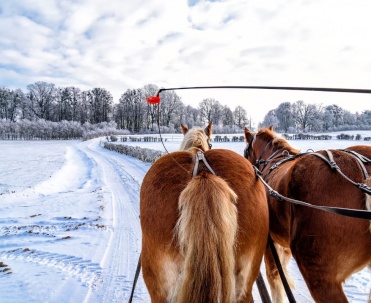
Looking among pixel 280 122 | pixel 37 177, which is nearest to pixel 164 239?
pixel 37 177

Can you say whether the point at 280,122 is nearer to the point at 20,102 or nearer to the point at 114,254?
the point at 20,102

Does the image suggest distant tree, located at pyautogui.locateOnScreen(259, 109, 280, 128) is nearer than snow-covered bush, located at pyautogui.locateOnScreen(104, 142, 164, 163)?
No

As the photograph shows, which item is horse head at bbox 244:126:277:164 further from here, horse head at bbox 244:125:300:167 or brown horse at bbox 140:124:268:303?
brown horse at bbox 140:124:268:303

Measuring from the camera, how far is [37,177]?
13.3 metres

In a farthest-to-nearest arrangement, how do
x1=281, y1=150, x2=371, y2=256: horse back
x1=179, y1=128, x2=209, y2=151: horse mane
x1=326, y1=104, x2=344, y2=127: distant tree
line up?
x1=326, y1=104, x2=344, y2=127: distant tree → x1=179, y1=128, x2=209, y2=151: horse mane → x1=281, y1=150, x2=371, y2=256: horse back

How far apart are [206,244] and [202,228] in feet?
0.30

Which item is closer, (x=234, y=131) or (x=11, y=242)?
(x=11, y=242)

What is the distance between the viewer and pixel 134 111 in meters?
70.9

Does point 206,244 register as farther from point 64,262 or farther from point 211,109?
point 211,109

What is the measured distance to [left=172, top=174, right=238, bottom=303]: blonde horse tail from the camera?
1528 millimetres

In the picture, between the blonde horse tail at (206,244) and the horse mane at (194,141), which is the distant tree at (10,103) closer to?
the horse mane at (194,141)

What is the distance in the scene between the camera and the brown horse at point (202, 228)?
5.10ft

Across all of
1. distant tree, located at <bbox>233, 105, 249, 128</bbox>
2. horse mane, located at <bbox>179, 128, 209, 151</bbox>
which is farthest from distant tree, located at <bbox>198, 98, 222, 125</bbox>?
horse mane, located at <bbox>179, 128, 209, 151</bbox>

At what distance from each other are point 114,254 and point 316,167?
378cm
